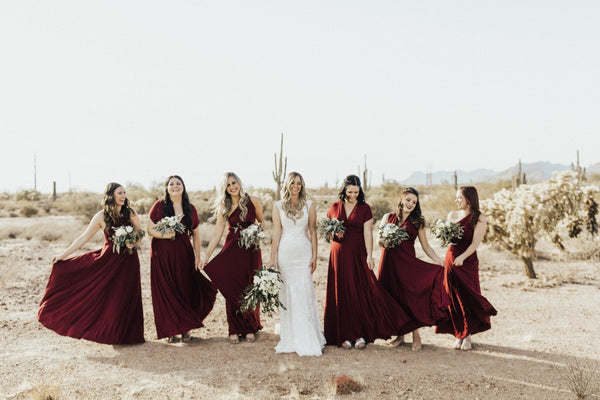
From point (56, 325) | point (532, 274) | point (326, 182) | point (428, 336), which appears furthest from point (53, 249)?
point (326, 182)

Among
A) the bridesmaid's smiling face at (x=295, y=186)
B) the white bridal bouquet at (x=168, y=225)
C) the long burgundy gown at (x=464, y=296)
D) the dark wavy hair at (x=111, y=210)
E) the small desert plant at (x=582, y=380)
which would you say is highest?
the bridesmaid's smiling face at (x=295, y=186)

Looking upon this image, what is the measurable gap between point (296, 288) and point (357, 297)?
→ 2.85 ft

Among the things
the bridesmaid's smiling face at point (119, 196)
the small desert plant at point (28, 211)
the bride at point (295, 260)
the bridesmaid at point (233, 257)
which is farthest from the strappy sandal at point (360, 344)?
the small desert plant at point (28, 211)

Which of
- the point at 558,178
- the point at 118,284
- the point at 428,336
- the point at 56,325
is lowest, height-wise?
the point at 428,336

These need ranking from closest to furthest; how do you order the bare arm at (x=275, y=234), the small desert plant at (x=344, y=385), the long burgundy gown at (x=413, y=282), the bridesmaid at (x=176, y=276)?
the small desert plant at (x=344, y=385) < the long burgundy gown at (x=413, y=282) < the bare arm at (x=275, y=234) < the bridesmaid at (x=176, y=276)

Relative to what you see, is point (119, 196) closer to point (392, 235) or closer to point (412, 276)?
point (392, 235)

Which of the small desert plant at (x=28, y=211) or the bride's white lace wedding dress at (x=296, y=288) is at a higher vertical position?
the small desert plant at (x=28, y=211)

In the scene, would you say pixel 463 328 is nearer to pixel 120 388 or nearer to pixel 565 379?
pixel 565 379

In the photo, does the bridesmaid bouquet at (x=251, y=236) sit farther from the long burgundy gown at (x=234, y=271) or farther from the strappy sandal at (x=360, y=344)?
the strappy sandal at (x=360, y=344)

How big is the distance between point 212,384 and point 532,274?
9.50 m

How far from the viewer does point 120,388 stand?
5.47 meters

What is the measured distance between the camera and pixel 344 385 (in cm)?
530

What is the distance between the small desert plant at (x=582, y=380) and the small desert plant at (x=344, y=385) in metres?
2.32

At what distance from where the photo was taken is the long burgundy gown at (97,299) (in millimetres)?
6738
